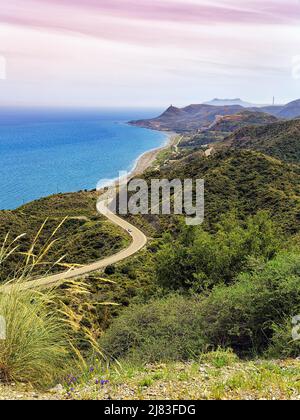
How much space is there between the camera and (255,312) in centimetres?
674

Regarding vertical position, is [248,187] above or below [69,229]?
above

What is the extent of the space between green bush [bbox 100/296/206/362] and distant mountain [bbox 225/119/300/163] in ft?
201

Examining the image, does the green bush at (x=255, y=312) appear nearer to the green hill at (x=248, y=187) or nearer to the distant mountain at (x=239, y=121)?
the green hill at (x=248, y=187)

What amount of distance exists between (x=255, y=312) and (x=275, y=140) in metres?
75.8

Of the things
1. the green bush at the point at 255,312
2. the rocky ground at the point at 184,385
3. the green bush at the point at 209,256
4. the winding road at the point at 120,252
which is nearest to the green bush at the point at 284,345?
the green bush at the point at 255,312

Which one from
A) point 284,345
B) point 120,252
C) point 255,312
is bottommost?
point 120,252

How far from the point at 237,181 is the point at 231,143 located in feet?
208

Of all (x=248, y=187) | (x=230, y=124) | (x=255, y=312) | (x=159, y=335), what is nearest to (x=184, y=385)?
(x=255, y=312)

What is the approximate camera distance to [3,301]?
3.40m

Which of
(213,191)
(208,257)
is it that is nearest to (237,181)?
(213,191)

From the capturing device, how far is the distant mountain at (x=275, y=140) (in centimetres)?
6841

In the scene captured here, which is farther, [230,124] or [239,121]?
[230,124]

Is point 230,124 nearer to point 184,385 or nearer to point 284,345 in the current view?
point 284,345
